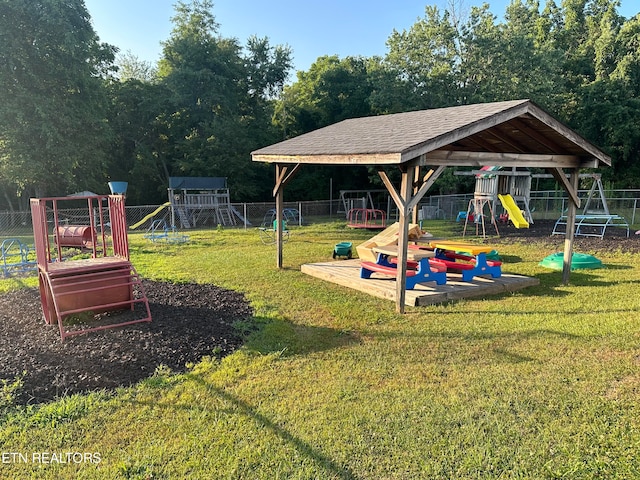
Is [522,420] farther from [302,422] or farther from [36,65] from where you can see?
[36,65]

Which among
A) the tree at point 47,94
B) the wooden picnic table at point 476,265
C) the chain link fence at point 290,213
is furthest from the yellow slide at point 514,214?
the tree at point 47,94

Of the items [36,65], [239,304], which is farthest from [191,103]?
[239,304]

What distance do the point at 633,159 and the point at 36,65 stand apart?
36955mm

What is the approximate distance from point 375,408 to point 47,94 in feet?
82.1

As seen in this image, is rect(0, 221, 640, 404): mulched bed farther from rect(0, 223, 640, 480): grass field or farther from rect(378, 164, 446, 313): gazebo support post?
rect(378, 164, 446, 313): gazebo support post

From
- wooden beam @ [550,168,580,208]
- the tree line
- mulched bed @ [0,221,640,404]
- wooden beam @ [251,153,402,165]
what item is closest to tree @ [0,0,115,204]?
the tree line

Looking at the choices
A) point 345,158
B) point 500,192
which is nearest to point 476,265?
point 345,158

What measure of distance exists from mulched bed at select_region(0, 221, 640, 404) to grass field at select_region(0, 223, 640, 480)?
26 cm

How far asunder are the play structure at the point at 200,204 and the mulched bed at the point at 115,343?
50.4ft

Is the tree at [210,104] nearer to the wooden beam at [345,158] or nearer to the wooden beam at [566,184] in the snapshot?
the wooden beam at [345,158]

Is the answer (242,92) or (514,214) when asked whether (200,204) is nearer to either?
(242,92)

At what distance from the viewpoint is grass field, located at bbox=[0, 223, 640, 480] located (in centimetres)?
300

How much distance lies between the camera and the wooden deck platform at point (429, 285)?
693cm

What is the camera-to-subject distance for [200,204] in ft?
75.7
